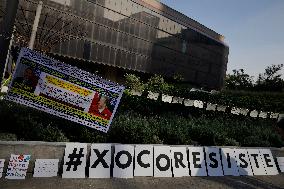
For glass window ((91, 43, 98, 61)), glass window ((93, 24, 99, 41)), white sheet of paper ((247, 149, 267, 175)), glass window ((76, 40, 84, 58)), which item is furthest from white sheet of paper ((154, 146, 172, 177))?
glass window ((93, 24, 99, 41))

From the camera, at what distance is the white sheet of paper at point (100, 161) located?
23.1 feet

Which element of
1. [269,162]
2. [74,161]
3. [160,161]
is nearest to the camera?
[74,161]

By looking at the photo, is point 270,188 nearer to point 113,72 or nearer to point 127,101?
point 127,101

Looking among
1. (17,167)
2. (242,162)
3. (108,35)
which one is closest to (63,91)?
(17,167)

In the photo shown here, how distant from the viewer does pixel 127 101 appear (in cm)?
1316

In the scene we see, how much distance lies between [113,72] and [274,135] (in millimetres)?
34658

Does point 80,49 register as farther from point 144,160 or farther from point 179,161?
point 144,160

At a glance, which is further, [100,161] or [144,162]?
[144,162]

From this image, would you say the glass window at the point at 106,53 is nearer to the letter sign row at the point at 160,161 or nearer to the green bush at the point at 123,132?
the green bush at the point at 123,132

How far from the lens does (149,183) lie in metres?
7.10

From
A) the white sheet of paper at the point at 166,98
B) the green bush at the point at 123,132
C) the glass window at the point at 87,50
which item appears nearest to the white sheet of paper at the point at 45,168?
the green bush at the point at 123,132

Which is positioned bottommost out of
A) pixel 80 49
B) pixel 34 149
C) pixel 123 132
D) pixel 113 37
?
pixel 34 149

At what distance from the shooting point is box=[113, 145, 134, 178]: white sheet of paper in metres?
7.22

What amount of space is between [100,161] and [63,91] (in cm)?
194
